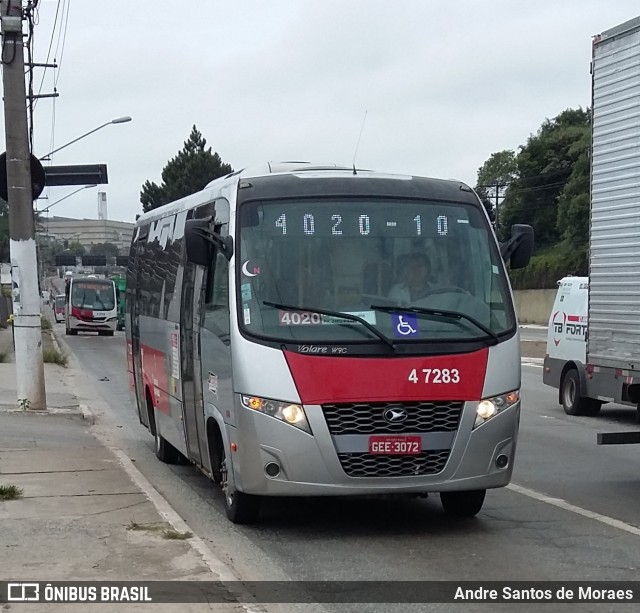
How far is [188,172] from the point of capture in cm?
Result: 8281

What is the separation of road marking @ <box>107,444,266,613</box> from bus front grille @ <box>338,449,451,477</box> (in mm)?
1186

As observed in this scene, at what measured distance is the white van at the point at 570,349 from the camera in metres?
18.1

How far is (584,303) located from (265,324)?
11136 mm

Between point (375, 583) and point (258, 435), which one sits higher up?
point (258, 435)

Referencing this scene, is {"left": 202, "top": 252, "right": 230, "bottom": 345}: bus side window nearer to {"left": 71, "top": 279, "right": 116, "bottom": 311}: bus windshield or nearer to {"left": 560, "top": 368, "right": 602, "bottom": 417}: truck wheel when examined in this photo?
{"left": 560, "top": 368, "right": 602, "bottom": 417}: truck wheel

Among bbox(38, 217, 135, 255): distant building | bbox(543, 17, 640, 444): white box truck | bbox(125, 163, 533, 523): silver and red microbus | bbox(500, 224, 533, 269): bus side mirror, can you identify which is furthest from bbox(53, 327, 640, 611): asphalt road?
bbox(38, 217, 135, 255): distant building

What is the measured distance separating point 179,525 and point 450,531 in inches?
82.6

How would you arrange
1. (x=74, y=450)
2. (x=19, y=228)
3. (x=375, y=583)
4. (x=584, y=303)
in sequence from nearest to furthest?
(x=375, y=583) → (x=74, y=450) → (x=19, y=228) → (x=584, y=303)

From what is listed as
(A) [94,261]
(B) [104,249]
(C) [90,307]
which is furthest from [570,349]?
(B) [104,249]

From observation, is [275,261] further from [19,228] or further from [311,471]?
[19,228]

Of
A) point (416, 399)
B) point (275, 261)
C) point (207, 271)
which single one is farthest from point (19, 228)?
point (416, 399)

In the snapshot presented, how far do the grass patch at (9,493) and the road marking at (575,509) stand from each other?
15.0 ft

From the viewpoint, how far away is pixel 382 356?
826 cm

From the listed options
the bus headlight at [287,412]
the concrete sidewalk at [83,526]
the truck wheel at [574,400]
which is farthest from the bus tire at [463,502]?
the truck wheel at [574,400]
